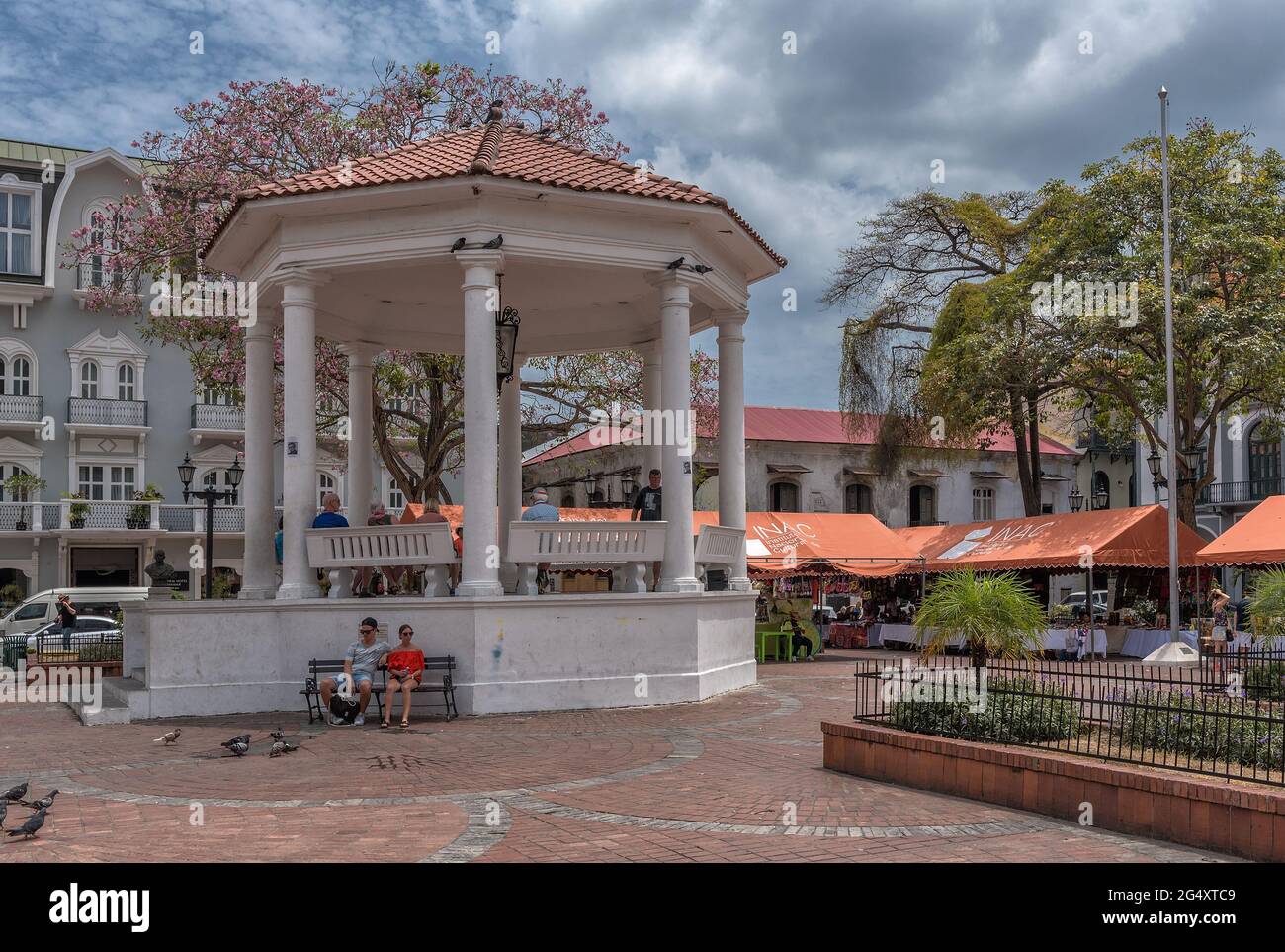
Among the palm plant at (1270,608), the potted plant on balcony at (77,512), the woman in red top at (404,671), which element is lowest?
the woman in red top at (404,671)

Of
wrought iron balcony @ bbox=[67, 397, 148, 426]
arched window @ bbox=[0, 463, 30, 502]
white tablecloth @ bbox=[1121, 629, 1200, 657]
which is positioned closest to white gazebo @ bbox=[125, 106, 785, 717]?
white tablecloth @ bbox=[1121, 629, 1200, 657]

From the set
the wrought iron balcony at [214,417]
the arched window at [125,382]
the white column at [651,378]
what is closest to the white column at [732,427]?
the white column at [651,378]

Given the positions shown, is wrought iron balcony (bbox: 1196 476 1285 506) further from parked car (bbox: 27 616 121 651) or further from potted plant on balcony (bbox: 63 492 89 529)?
potted plant on balcony (bbox: 63 492 89 529)

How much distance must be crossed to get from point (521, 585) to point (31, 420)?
118 feet

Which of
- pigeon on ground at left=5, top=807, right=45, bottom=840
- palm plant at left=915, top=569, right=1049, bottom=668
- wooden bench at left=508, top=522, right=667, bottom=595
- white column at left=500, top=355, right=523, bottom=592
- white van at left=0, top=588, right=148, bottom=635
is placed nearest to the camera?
pigeon on ground at left=5, top=807, right=45, bottom=840

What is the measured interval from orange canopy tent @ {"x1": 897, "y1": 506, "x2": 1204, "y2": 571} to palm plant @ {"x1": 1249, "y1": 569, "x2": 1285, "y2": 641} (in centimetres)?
1039

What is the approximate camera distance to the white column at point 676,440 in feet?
53.9

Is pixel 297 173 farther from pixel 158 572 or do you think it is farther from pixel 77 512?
pixel 77 512

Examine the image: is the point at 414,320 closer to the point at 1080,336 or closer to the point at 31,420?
the point at 1080,336

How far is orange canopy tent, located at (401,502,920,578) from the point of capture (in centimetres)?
2972

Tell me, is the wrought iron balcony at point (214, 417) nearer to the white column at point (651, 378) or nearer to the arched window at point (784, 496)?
the arched window at point (784, 496)

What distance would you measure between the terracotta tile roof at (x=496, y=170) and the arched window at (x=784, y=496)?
112ft

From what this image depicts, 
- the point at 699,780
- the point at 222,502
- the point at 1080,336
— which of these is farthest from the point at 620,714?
the point at 222,502

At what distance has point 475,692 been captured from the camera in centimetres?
1491
